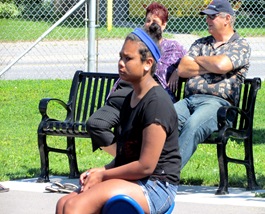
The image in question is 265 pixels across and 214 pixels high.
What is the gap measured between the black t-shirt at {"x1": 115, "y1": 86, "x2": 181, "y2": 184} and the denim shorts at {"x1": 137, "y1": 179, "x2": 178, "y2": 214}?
4 cm

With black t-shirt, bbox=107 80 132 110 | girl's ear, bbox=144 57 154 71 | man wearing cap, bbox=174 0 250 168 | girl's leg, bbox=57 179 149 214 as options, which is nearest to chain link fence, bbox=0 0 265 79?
man wearing cap, bbox=174 0 250 168

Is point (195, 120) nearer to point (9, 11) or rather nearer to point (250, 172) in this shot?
point (250, 172)

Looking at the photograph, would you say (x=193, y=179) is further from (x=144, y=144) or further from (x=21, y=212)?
(x=144, y=144)

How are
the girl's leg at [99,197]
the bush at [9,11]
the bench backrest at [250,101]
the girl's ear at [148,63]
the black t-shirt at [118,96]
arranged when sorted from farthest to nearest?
the bush at [9,11] → the bench backrest at [250,101] → the black t-shirt at [118,96] → the girl's ear at [148,63] → the girl's leg at [99,197]

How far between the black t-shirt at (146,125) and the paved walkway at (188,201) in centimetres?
185

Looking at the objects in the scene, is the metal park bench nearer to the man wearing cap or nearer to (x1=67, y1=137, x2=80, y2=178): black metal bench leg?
(x1=67, y1=137, x2=80, y2=178): black metal bench leg

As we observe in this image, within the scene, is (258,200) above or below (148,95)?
below

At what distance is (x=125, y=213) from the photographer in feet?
13.1

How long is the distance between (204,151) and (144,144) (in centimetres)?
451

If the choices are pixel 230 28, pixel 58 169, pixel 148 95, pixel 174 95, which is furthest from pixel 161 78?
pixel 148 95

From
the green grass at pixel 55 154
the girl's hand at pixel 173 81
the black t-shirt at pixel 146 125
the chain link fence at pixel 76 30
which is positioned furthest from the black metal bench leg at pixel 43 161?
the chain link fence at pixel 76 30

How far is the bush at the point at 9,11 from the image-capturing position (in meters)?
15.3

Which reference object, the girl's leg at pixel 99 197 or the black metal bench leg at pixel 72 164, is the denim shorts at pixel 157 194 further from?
the black metal bench leg at pixel 72 164

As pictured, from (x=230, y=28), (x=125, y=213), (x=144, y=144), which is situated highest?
(x=230, y=28)
